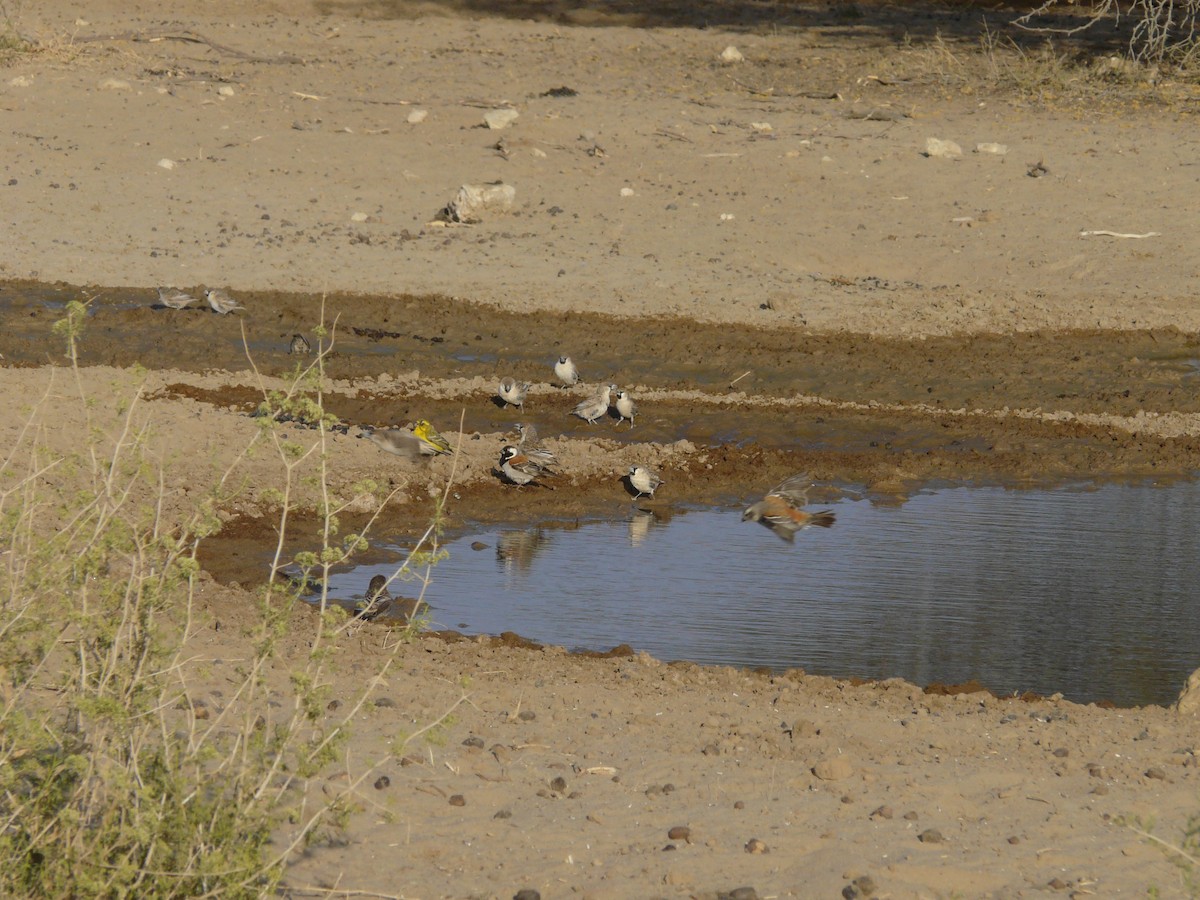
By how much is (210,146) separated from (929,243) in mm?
7587

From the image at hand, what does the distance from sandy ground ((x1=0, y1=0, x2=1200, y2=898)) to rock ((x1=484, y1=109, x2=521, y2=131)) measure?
15cm

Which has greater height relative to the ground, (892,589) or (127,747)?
(127,747)

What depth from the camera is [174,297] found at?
14.3m

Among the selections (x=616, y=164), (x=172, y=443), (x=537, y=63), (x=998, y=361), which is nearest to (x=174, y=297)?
(x=172, y=443)

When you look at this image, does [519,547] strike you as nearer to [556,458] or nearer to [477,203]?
[556,458]

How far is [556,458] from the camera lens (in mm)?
11297

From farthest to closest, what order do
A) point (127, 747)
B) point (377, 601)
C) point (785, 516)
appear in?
point (785, 516), point (377, 601), point (127, 747)

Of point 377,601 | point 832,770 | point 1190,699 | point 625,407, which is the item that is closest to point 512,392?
point 625,407

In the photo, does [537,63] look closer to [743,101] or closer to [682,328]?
[743,101]

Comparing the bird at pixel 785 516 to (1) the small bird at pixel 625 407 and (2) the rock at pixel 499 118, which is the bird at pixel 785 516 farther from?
(2) the rock at pixel 499 118

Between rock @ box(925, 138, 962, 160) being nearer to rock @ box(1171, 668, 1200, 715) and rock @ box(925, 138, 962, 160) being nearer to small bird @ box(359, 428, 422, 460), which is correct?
small bird @ box(359, 428, 422, 460)

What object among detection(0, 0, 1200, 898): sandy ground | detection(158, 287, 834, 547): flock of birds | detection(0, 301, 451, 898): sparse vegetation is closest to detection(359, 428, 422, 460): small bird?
detection(158, 287, 834, 547): flock of birds

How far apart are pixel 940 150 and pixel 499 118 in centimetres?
474

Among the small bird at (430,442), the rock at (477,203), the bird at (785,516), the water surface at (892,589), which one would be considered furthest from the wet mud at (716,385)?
the rock at (477,203)
